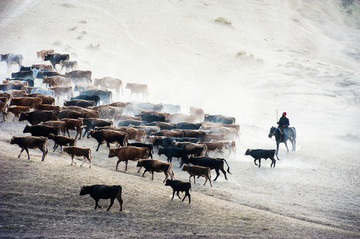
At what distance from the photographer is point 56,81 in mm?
27125

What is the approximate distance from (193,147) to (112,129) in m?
3.95

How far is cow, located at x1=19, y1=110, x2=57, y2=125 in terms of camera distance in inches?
692

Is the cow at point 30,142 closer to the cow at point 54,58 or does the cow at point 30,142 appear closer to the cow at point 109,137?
the cow at point 109,137

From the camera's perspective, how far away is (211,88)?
4075cm

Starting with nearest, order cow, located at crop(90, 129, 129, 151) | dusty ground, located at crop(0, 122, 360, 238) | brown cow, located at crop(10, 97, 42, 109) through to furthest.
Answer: dusty ground, located at crop(0, 122, 360, 238), cow, located at crop(90, 129, 129, 151), brown cow, located at crop(10, 97, 42, 109)

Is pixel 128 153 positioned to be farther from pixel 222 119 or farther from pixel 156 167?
pixel 222 119

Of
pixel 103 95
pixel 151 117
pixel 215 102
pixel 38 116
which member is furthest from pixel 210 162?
pixel 215 102

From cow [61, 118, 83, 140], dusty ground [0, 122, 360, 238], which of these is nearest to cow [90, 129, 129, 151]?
cow [61, 118, 83, 140]

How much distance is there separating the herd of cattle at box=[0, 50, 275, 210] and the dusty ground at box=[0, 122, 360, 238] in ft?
1.79

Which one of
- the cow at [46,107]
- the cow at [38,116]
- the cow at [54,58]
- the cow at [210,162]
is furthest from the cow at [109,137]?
the cow at [54,58]

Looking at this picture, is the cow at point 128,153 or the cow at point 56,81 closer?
the cow at point 128,153

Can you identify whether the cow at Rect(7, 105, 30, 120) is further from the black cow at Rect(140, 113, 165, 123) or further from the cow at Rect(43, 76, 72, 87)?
the cow at Rect(43, 76, 72, 87)

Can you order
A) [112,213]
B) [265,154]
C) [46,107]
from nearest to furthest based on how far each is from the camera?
[112,213], [265,154], [46,107]

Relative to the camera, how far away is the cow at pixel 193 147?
1627cm
